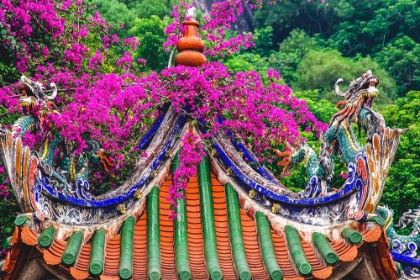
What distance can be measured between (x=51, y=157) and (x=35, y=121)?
0.34m

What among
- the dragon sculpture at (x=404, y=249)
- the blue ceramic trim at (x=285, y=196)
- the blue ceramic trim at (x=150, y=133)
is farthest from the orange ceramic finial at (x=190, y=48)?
the dragon sculpture at (x=404, y=249)

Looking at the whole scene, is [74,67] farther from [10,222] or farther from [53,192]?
[53,192]

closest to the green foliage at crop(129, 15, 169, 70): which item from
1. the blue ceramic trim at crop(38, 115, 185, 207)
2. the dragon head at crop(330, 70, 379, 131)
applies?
the blue ceramic trim at crop(38, 115, 185, 207)

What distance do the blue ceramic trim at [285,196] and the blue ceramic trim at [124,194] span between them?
0.43 meters

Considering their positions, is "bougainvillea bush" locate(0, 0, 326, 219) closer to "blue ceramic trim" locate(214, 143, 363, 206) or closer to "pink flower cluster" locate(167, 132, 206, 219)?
"pink flower cluster" locate(167, 132, 206, 219)

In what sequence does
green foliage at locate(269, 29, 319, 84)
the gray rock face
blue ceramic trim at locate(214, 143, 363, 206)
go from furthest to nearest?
the gray rock face < green foliage at locate(269, 29, 319, 84) < blue ceramic trim at locate(214, 143, 363, 206)

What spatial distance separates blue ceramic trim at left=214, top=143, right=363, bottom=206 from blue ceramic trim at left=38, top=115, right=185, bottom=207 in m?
0.43

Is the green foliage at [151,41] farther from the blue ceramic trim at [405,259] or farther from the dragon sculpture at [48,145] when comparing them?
the blue ceramic trim at [405,259]

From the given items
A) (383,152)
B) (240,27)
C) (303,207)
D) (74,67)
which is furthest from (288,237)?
(240,27)

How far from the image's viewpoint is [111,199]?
7633 millimetres

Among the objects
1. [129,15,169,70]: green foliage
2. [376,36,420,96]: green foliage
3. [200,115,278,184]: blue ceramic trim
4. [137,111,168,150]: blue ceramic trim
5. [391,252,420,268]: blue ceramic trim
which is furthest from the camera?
[376,36,420,96]: green foliage

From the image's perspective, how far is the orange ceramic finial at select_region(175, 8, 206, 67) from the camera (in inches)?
356

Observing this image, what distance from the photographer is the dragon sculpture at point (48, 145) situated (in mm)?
7387

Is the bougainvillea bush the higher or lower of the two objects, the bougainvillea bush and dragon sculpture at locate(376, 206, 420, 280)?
the higher
